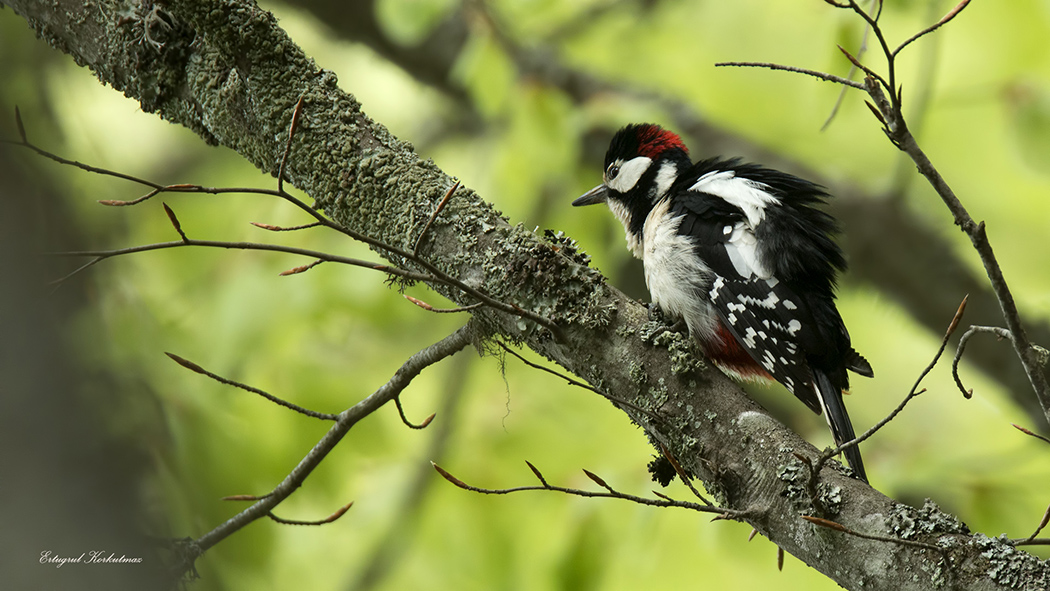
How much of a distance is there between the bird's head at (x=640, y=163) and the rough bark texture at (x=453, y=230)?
1618mm

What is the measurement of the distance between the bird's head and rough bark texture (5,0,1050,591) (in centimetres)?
162

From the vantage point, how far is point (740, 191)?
9.61 feet

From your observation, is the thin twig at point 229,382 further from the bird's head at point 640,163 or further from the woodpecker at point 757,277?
the bird's head at point 640,163

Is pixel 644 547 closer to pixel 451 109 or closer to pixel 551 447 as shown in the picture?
pixel 551 447

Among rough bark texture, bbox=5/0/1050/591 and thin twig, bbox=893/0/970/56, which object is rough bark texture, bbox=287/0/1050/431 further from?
thin twig, bbox=893/0/970/56

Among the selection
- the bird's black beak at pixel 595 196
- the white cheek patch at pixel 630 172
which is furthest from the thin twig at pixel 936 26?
the bird's black beak at pixel 595 196

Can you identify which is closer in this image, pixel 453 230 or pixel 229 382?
pixel 229 382

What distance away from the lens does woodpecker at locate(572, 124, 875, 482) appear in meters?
2.61

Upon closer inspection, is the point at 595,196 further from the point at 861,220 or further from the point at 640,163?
the point at 861,220

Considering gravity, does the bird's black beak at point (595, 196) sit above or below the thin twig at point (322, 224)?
above

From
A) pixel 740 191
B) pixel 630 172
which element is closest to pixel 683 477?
pixel 740 191

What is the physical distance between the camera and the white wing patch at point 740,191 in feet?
9.30

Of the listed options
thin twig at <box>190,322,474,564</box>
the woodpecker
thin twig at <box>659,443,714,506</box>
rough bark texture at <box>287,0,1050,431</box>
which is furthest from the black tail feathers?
rough bark texture at <box>287,0,1050,431</box>

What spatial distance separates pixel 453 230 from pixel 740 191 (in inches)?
53.1
